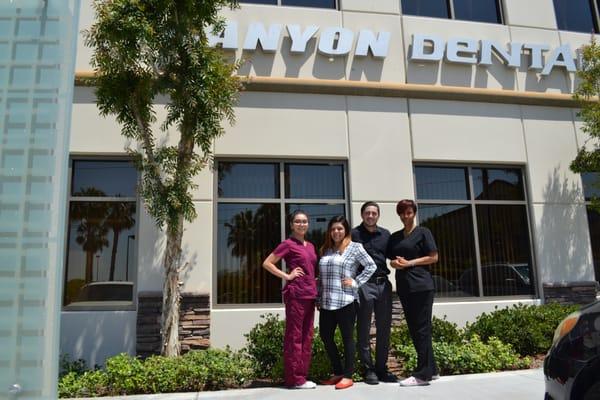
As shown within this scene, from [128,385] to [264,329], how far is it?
1673 millimetres

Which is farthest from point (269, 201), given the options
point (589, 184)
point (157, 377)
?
point (589, 184)

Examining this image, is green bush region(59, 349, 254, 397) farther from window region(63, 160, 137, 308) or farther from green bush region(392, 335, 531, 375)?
green bush region(392, 335, 531, 375)

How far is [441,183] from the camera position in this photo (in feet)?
27.1

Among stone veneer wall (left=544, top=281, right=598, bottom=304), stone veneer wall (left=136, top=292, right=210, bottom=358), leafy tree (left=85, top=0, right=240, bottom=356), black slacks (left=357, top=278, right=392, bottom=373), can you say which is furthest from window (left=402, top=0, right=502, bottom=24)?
stone veneer wall (left=136, top=292, right=210, bottom=358)

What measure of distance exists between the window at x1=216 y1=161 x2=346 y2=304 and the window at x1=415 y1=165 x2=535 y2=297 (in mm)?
1649

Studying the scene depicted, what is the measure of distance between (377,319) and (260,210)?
3.02 m

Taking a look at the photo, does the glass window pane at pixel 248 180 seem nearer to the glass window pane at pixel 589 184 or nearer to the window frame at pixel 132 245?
the window frame at pixel 132 245

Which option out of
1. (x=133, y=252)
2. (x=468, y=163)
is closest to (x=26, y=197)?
(x=133, y=252)

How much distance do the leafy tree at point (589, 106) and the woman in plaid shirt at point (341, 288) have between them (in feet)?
16.9

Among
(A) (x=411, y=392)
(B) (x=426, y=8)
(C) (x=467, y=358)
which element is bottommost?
(A) (x=411, y=392)

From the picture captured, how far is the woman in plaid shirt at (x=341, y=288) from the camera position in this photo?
5.04 m

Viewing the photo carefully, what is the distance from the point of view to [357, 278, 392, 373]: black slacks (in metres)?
5.12

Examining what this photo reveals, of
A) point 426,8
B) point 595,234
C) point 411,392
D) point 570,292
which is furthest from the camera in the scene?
point 426,8

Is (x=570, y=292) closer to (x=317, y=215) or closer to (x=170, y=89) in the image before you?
(x=317, y=215)
